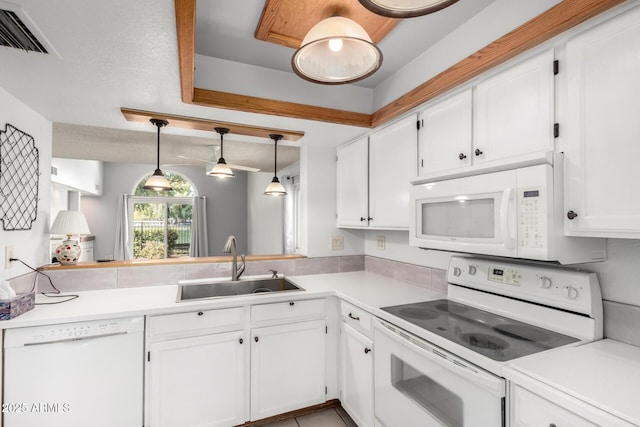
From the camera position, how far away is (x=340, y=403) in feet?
7.17

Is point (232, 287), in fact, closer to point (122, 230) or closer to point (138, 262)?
point (138, 262)

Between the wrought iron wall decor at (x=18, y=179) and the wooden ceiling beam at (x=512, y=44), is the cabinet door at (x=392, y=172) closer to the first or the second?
the wooden ceiling beam at (x=512, y=44)

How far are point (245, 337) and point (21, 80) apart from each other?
1.77 metres

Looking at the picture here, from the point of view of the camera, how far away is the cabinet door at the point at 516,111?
1.20m

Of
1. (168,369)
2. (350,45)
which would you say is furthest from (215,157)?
(350,45)

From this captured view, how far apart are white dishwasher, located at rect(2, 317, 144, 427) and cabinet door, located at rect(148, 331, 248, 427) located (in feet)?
0.30

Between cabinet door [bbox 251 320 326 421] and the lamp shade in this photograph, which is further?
the lamp shade

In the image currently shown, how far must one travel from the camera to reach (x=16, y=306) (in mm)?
1520

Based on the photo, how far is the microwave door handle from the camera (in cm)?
122

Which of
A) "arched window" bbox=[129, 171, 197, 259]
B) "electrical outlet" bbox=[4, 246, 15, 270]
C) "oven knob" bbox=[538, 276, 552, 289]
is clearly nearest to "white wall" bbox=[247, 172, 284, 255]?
"arched window" bbox=[129, 171, 197, 259]

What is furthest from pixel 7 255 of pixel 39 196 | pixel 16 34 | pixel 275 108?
pixel 275 108

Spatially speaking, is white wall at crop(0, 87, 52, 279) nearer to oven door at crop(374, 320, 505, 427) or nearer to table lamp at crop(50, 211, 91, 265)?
table lamp at crop(50, 211, 91, 265)

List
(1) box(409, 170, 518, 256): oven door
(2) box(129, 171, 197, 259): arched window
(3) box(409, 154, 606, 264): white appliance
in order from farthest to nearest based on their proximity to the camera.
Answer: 1. (2) box(129, 171, 197, 259): arched window
2. (1) box(409, 170, 518, 256): oven door
3. (3) box(409, 154, 606, 264): white appliance

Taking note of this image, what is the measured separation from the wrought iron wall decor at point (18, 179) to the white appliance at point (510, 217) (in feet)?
7.37
